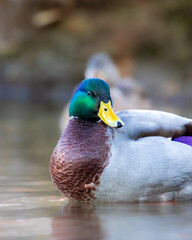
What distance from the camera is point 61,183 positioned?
3.23 m

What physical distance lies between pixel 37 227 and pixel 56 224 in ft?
0.36

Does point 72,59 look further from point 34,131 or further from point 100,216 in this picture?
point 100,216

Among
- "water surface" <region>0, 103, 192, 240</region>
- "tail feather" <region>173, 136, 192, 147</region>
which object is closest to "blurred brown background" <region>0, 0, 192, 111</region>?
"water surface" <region>0, 103, 192, 240</region>

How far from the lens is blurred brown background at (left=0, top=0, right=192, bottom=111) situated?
550 inches

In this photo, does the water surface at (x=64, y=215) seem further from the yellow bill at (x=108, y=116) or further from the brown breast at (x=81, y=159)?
the yellow bill at (x=108, y=116)

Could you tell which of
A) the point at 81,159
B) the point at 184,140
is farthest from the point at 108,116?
the point at 184,140

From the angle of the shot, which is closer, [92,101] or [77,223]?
[77,223]

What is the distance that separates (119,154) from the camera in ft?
10.4

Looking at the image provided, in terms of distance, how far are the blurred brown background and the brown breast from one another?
9684 millimetres

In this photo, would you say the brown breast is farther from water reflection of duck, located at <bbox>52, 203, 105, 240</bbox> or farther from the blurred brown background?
the blurred brown background

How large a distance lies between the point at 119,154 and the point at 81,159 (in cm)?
21

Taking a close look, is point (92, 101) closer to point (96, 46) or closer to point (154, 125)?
point (154, 125)

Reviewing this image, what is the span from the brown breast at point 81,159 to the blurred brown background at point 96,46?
968 centimetres

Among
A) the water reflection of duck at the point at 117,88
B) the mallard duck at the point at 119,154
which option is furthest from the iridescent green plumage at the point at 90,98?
the water reflection of duck at the point at 117,88
